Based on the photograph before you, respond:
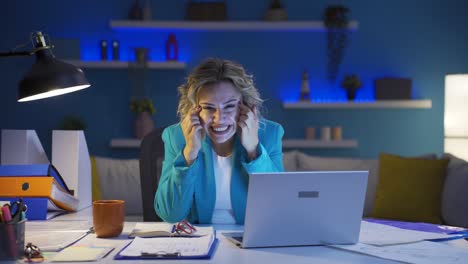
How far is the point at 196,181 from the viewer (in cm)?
199

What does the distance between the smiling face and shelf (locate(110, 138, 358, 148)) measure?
2.50 metres

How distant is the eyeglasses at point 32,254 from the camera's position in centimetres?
128

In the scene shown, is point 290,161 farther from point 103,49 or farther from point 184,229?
point 184,229

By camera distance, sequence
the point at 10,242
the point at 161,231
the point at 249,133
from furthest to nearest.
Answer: the point at 249,133 < the point at 161,231 < the point at 10,242

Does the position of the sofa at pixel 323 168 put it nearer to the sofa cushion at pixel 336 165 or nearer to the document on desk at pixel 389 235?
the sofa cushion at pixel 336 165

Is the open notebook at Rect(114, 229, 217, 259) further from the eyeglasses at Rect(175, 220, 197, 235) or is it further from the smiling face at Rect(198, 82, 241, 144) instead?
the smiling face at Rect(198, 82, 241, 144)

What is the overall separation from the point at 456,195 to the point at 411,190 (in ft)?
0.88

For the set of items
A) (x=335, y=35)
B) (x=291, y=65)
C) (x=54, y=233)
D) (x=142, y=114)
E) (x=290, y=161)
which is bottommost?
(x=290, y=161)

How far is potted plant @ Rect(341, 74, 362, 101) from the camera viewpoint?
14.8ft

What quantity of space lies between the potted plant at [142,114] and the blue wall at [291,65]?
168mm

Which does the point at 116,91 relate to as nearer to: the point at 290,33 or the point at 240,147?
the point at 290,33

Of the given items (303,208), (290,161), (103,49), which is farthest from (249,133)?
(103,49)

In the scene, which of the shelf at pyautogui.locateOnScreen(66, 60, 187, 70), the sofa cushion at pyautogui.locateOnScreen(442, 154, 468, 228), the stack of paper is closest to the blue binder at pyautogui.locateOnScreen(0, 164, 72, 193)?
the stack of paper

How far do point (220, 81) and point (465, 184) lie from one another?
2076 mm
